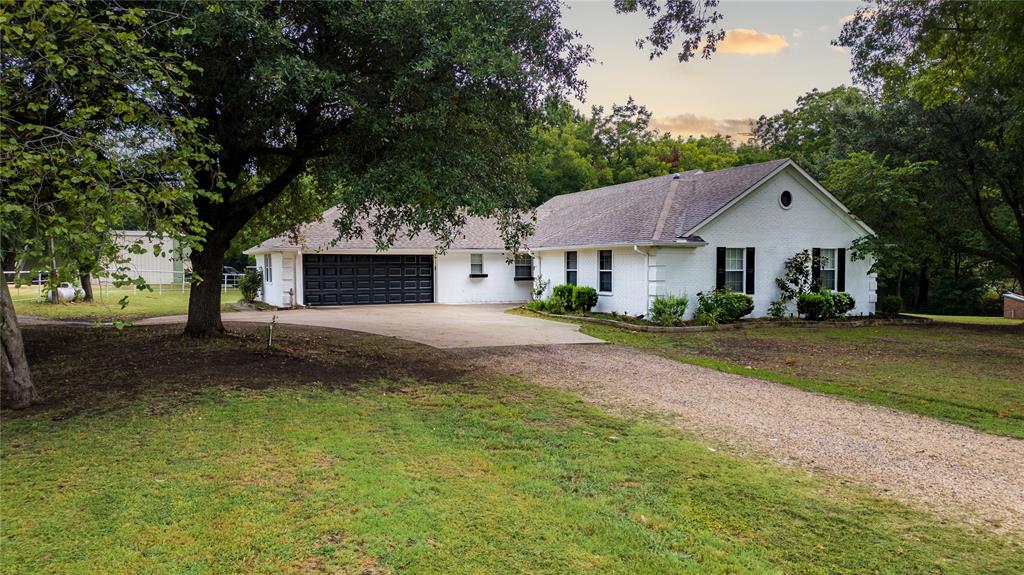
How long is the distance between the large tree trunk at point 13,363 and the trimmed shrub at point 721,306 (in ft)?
48.0

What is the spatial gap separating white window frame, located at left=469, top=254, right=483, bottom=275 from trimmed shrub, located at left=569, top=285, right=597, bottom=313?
7046mm

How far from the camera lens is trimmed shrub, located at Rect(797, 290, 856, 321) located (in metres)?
18.0

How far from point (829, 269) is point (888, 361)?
28.3 ft

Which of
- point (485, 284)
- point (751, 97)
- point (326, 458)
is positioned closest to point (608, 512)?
point (326, 458)

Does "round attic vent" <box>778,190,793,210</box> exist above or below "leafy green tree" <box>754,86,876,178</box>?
below

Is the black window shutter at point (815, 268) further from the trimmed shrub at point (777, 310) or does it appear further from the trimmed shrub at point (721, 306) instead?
the trimmed shrub at point (721, 306)

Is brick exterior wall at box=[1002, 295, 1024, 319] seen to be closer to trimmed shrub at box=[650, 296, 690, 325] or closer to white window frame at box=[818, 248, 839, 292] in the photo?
white window frame at box=[818, 248, 839, 292]

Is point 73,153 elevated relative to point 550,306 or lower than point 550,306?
elevated

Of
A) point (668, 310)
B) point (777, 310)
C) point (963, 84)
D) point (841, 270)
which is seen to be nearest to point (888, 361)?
point (668, 310)

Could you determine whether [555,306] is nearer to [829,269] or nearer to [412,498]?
[829,269]

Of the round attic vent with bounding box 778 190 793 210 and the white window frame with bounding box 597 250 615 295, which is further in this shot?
the white window frame with bounding box 597 250 615 295

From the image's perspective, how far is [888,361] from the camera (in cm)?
1133

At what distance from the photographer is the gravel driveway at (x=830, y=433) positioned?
4762 millimetres

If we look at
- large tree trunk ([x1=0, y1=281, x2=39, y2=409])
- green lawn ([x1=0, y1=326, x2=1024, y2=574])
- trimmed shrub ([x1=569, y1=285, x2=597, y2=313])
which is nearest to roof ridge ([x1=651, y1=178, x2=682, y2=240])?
trimmed shrub ([x1=569, y1=285, x2=597, y2=313])
